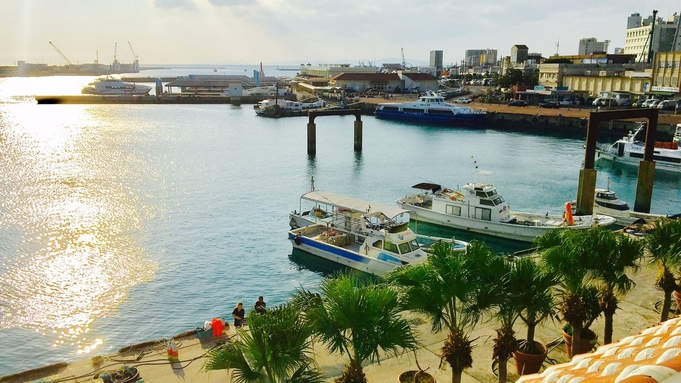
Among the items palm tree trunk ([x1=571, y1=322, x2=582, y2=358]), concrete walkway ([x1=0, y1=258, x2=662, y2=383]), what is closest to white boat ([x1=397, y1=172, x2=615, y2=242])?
concrete walkway ([x1=0, y1=258, x2=662, y2=383])

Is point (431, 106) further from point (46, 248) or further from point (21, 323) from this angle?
point (21, 323)

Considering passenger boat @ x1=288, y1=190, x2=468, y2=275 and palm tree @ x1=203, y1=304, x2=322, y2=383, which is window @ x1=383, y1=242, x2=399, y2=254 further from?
palm tree @ x1=203, y1=304, x2=322, y2=383

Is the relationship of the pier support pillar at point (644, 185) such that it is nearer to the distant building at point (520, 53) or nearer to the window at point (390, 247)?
the window at point (390, 247)

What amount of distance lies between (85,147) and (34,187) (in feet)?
81.5

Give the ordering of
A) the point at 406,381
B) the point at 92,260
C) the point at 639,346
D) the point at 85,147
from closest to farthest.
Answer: the point at 639,346
the point at 406,381
the point at 92,260
the point at 85,147

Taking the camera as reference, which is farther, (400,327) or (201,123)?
(201,123)

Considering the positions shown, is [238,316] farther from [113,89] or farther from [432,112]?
[113,89]

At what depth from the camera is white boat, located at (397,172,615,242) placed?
1320 inches

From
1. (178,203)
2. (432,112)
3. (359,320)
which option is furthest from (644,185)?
(432,112)

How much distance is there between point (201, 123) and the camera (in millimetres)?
103250

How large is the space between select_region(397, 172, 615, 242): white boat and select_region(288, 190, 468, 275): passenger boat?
417cm

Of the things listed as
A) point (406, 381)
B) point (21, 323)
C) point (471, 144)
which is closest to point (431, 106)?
point (471, 144)

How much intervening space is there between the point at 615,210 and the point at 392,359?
89.8 feet

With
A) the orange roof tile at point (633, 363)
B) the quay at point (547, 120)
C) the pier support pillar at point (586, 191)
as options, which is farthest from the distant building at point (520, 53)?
the orange roof tile at point (633, 363)
